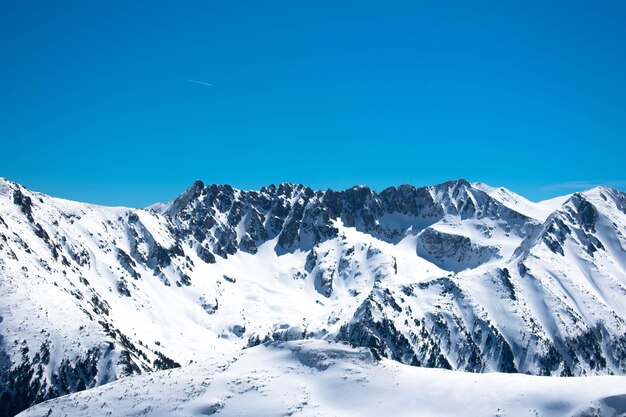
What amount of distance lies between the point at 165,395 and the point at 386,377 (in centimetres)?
5801

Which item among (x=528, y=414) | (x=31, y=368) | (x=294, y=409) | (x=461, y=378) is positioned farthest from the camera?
(x=31, y=368)

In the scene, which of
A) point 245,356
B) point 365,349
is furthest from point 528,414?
point 245,356

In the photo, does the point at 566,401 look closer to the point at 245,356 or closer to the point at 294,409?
the point at 294,409

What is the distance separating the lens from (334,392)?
5969 inches

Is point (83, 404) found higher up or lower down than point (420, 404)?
higher up

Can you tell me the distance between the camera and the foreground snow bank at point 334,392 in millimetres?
134750

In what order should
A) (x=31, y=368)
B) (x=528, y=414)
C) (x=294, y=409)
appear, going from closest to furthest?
(x=528, y=414)
(x=294, y=409)
(x=31, y=368)

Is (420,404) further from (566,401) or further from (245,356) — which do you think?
(245,356)

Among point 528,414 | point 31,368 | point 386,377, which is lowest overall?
point 528,414

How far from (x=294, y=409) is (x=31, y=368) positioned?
104 meters

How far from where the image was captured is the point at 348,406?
14538 centimetres

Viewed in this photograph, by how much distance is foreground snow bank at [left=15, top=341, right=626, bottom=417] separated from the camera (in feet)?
442

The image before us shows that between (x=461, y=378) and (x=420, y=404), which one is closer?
(x=420, y=404)

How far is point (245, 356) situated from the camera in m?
173
